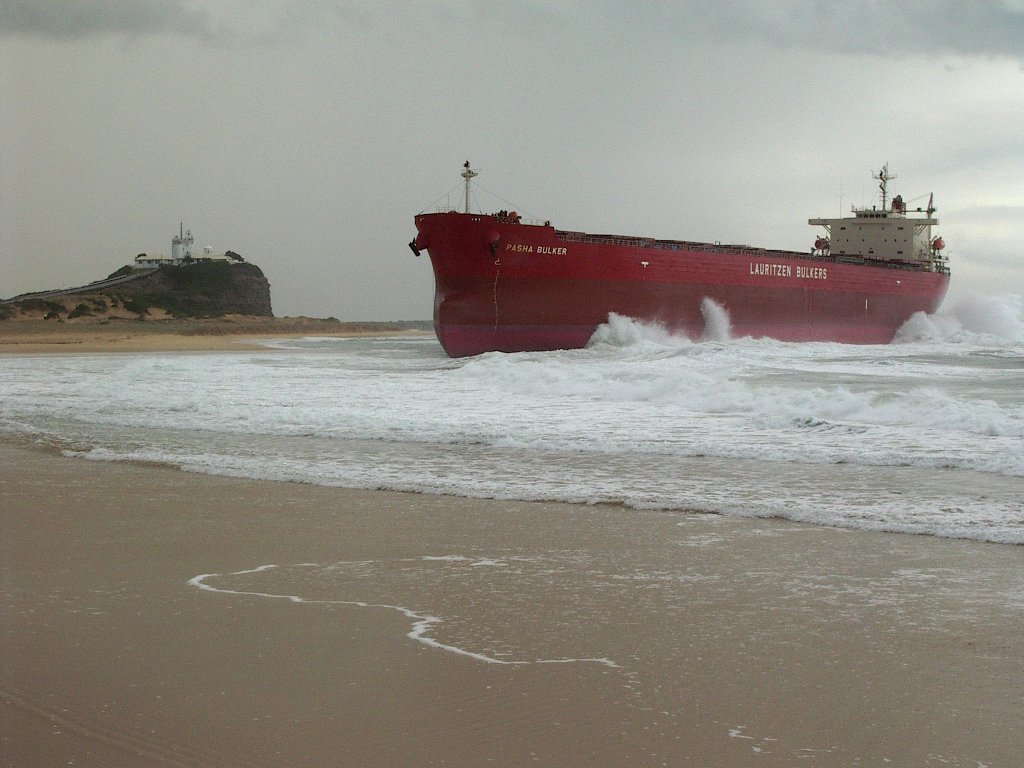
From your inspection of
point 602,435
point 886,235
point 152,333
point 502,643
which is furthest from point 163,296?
point 502,643

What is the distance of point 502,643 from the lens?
11.0ft

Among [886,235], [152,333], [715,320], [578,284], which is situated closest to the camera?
[578,284]

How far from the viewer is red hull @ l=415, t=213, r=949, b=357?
1016 inches

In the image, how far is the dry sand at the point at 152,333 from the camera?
131ft

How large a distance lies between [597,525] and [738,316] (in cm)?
2717

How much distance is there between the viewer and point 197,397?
14242mm

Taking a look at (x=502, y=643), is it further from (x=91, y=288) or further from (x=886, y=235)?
(x=91, y=288)

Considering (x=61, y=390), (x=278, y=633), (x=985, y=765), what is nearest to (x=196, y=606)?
(x=278, y=633)

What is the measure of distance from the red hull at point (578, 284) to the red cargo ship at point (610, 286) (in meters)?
0.03

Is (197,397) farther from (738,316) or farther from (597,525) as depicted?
(738,316)

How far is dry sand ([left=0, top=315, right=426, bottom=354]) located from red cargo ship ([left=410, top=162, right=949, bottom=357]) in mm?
15649

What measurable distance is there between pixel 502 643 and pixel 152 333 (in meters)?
55.4

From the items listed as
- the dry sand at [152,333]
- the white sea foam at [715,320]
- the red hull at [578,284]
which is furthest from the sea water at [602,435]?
the dry sand at [152,333]

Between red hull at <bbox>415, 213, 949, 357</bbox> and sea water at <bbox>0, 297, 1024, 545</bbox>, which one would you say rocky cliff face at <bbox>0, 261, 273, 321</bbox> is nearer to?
red hull at <bbox>415, 213, 949, 357</bbox>
